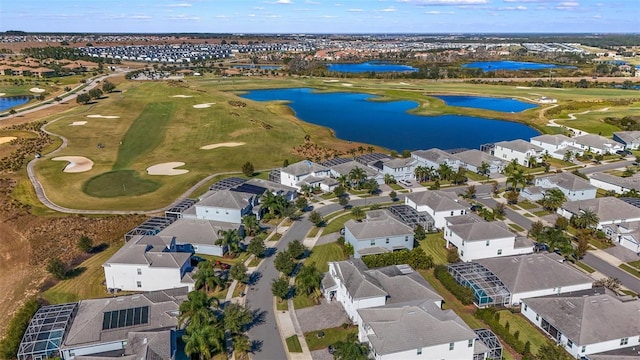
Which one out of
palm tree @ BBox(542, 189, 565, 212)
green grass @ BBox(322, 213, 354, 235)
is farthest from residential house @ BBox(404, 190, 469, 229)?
palm tree @ BBox(542, 189, 565, 212)

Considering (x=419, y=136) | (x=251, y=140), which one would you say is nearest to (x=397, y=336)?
(x=251, y=140)

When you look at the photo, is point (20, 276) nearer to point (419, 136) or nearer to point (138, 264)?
point (138, 264)

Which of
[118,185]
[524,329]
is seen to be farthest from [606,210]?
[118,185]

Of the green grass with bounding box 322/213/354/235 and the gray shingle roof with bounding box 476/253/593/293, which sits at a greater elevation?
the gray shingle roof with bounding box 476/253/593/293

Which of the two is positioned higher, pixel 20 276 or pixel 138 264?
pixel 138 264

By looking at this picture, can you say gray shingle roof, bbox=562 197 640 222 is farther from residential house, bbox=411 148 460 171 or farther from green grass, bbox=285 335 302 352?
green grass, bbox=285 335 302 352

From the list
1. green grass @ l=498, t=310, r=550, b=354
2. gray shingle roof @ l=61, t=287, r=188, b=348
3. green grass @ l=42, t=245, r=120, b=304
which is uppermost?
gray shingle roof @ l=61, t=287, r=188, b=348
